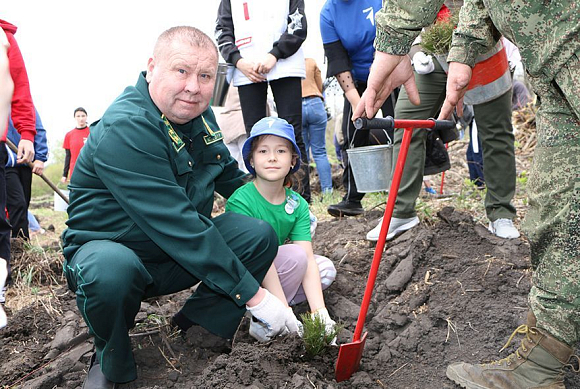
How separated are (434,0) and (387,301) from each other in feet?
5.26

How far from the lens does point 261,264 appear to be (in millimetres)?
2430

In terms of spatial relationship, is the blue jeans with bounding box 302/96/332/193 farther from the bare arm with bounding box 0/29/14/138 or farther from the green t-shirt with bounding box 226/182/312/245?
the bare arm with bounding box 0/29/14/138

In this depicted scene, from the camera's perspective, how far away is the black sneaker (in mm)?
4449

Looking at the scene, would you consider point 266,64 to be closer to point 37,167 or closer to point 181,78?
point 181,78

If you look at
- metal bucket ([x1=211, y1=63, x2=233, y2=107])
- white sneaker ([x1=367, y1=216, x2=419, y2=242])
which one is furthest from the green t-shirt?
metal bucket ([x1=211, y1=63, x2=233, y2=107])

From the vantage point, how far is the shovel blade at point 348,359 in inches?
82.4

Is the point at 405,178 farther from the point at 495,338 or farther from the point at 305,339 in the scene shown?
the point at 305,339

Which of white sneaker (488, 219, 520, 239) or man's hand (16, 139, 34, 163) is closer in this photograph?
white sneaker (488, 219, 520, 239)

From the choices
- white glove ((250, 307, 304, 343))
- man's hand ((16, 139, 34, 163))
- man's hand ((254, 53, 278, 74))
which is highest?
man's hand ((254, 53, 278, 74))

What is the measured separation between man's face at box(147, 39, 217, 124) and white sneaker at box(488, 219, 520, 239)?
2.14 meters

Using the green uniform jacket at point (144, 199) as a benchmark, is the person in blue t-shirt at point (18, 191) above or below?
below

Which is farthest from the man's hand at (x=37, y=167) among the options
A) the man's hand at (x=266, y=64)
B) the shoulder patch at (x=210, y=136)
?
the shoulder patch at (x=210, y=136)

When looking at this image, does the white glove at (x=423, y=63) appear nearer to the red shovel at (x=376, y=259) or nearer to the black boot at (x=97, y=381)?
the red shovel at (x=376, y=259)

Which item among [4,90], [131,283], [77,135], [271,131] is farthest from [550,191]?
[77,135]
